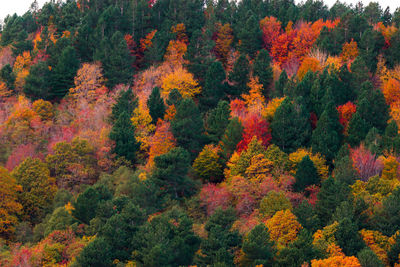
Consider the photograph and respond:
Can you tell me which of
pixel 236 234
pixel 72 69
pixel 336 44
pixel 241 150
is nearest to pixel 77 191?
pixel 241 150

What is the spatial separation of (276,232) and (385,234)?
10067mm

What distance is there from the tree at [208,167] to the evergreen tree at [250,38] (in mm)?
30353

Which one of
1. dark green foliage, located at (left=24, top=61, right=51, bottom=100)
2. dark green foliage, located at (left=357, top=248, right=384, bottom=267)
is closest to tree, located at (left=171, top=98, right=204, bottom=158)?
dark green foliage, located at (left=24, top=61, right=51, bottom=100)

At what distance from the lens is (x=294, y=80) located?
7594 cm

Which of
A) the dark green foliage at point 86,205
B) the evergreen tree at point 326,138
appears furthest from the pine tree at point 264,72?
the dark green foliage at point 86,205

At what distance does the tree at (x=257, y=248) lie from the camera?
4719 centimetres

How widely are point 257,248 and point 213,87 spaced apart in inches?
1512

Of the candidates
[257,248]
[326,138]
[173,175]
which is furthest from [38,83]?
[257,248]

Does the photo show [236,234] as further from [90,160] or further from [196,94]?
[196,94]

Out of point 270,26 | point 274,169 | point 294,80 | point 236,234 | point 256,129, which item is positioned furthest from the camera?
point 270,26

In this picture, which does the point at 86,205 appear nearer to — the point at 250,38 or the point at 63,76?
the point at 63,76

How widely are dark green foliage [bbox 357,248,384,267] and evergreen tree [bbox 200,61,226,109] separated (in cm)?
3846

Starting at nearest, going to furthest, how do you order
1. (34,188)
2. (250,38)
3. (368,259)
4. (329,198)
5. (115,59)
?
(368,259) → (329,198) → (34,188) → (115,59) → (250,38)

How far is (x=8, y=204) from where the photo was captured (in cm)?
6075
